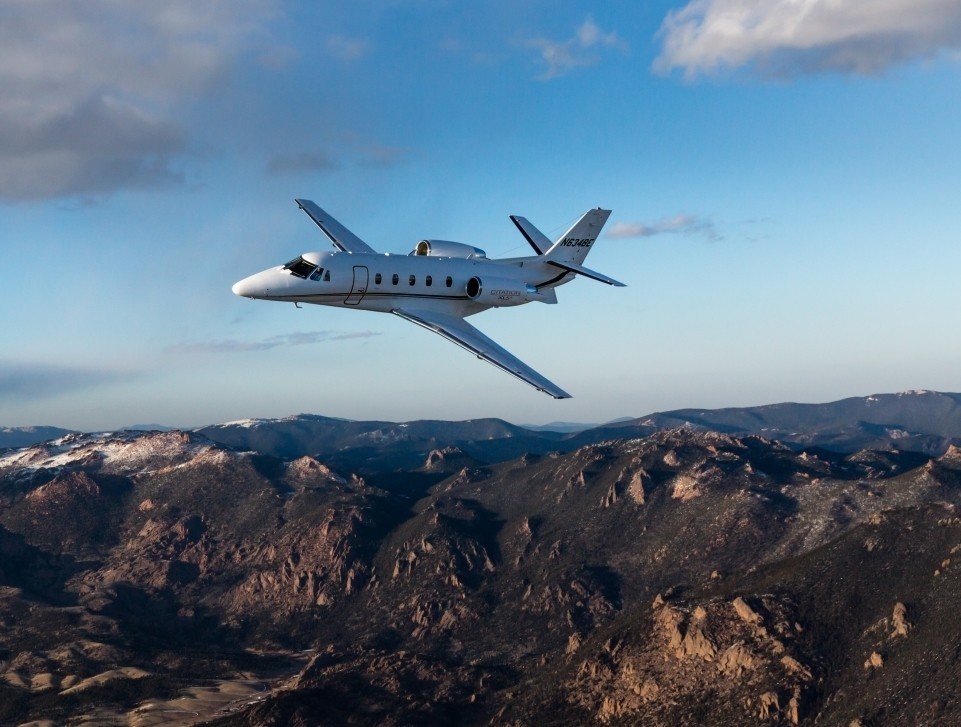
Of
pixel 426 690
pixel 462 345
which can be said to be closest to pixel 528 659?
pixel 426 690

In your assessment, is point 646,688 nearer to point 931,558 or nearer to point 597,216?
point 931,558

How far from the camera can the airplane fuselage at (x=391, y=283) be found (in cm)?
8212

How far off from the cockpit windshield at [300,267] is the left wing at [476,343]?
8932 mm

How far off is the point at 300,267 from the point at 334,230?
2094 cm

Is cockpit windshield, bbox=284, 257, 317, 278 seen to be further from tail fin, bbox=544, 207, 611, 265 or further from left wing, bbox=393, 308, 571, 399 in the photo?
tail fin, bbox=544, 207, 611, 265

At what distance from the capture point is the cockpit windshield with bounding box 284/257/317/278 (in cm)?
8250

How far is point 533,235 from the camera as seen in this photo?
112 meters

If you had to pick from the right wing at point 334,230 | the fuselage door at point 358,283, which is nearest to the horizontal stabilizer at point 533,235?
the right wing at point 334,230

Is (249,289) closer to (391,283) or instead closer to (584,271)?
(391,283)

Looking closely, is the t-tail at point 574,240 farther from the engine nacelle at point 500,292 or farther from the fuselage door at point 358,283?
the fuselage door at point 358,283

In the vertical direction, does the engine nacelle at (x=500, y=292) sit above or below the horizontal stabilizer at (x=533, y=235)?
below

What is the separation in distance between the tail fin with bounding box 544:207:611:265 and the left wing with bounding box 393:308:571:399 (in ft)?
79.4

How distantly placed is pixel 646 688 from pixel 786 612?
23.5 m

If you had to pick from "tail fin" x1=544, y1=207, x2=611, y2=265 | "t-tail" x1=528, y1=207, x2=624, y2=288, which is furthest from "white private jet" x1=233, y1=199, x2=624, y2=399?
"tail fin" x1=544, y1=207, x2=611, y2=265
